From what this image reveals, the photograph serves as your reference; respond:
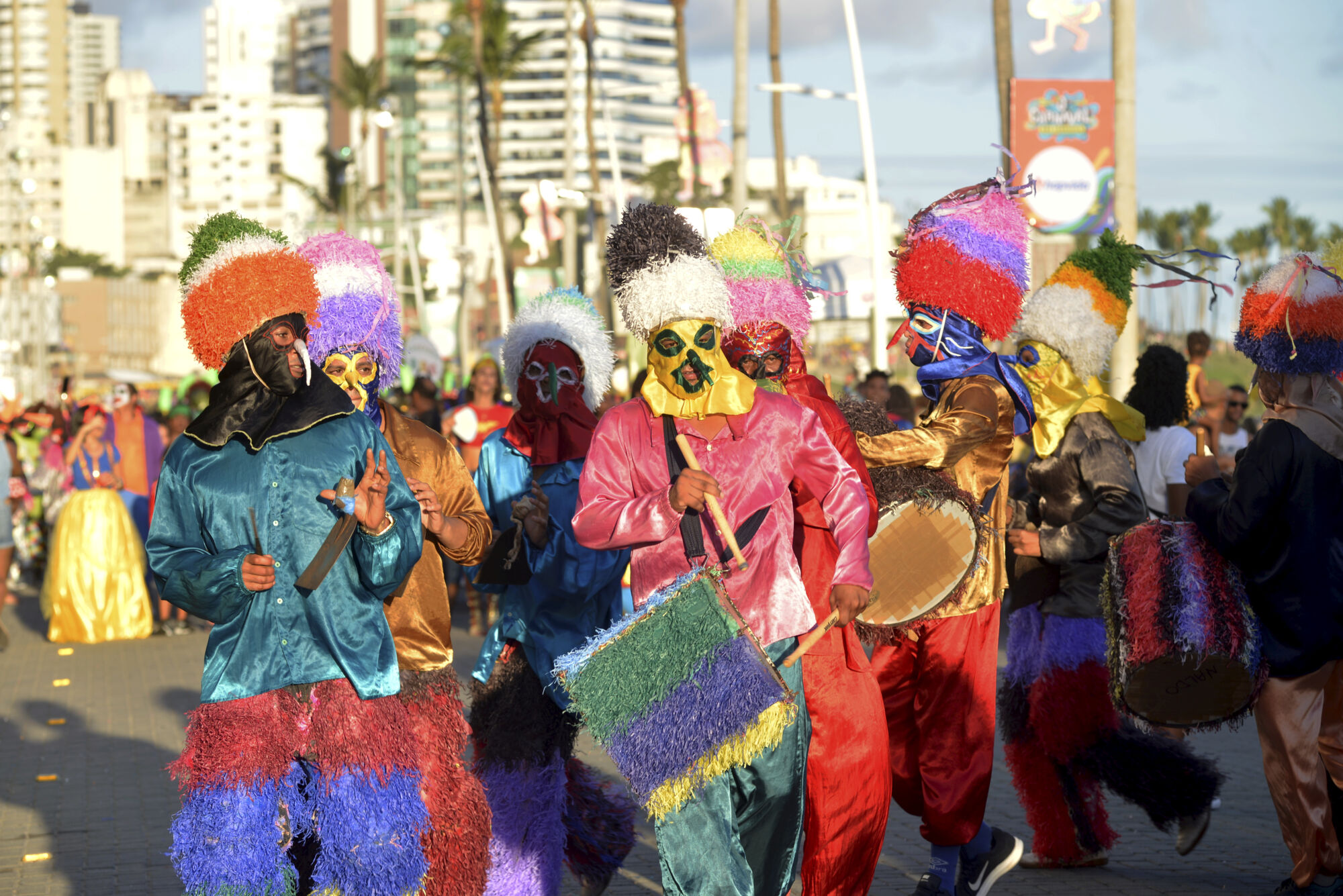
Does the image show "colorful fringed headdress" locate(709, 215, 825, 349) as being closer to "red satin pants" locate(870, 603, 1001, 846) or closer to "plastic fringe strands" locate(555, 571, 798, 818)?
"red satin pants" locate(870, 603, 1001, 846)

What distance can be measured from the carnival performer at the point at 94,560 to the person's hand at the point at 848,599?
38.1 ft

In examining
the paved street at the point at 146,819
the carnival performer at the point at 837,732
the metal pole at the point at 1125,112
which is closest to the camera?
the carnival performer at the point at 837,732

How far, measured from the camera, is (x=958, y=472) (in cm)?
597

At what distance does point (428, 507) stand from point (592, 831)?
1732 millimetres

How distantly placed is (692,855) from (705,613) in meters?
0.68

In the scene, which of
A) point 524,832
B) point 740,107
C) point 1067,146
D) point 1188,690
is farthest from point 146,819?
point 740,107

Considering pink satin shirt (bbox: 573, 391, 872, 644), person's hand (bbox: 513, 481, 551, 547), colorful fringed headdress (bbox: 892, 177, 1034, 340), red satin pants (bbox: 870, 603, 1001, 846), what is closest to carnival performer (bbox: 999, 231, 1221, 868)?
colorful fringed headdress (bbox: 892, 177, 1034, 340)

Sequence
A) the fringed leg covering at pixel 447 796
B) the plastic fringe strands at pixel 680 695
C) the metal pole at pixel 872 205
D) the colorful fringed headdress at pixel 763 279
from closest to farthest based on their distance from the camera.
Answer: the plastic fringe strands at pixel 680 695 < the fringed leg covering at pixel 447 796 < the colorful fringed headdress at pixel 763 279 < the metal pole at pixel 872 205

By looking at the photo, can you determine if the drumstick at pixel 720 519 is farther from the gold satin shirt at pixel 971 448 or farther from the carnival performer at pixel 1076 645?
the carnival performer at pixel 1076 645

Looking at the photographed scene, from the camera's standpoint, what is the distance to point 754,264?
5766mm

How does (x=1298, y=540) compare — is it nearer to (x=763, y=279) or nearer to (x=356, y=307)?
(x=763, y=279)

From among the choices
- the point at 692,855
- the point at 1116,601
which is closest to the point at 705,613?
the point at 692,855

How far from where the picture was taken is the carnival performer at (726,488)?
4535mm

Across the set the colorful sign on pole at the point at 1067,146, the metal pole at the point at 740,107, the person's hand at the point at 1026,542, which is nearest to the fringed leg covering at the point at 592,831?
the person's hand at the point at 1026,542
